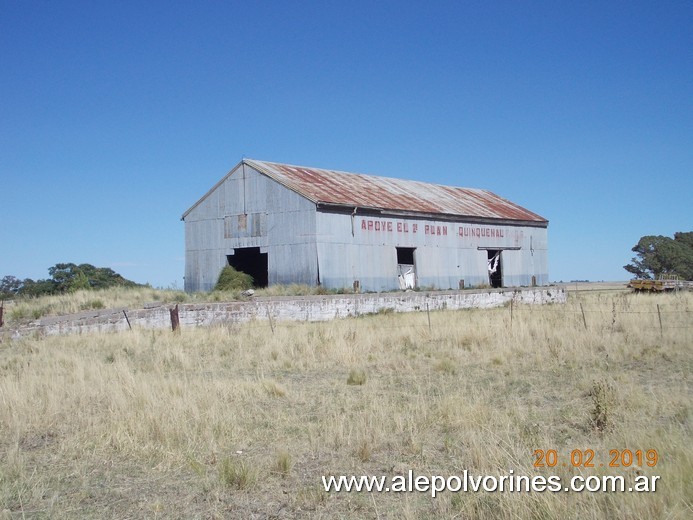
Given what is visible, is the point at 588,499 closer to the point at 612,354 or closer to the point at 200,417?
the point at 200,417

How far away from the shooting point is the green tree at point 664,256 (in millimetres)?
58844

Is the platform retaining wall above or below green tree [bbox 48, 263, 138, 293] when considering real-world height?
below

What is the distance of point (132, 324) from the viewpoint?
1967cm

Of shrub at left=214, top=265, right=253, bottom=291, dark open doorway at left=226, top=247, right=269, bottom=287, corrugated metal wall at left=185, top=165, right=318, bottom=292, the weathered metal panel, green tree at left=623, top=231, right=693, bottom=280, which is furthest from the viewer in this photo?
green tree at left=623, top=231, right=693, bottom=280

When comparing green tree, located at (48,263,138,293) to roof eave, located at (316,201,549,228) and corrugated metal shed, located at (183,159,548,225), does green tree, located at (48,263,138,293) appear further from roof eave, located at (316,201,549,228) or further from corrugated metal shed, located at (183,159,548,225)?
roof eave, located at (316,201,549,228)

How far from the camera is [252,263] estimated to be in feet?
106

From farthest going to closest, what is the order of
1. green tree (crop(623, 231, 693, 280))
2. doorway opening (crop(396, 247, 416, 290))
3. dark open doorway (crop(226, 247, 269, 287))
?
green tree (crop(623, 231, 693, 280)), doorway opening (crop(396, 247, 416, 290)), dark open doorway (crop(226, 247, 269, 287))

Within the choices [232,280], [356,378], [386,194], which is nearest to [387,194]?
[386,194]

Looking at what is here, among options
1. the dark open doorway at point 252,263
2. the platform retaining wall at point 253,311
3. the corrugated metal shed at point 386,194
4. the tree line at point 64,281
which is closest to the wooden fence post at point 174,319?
the platform retaining wall at point 253,311

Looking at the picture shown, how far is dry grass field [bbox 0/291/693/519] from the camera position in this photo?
5.82 meters

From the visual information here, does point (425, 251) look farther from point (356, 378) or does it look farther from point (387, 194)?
point (356, 378)

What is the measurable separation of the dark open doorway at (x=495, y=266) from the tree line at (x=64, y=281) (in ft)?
67.9

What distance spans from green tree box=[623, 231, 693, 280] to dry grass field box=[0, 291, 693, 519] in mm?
48980

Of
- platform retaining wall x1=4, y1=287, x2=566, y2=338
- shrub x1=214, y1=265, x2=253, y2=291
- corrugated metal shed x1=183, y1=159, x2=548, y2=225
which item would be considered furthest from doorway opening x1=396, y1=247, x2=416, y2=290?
shrub x1=214, y1=265, x2=253, y2=291
